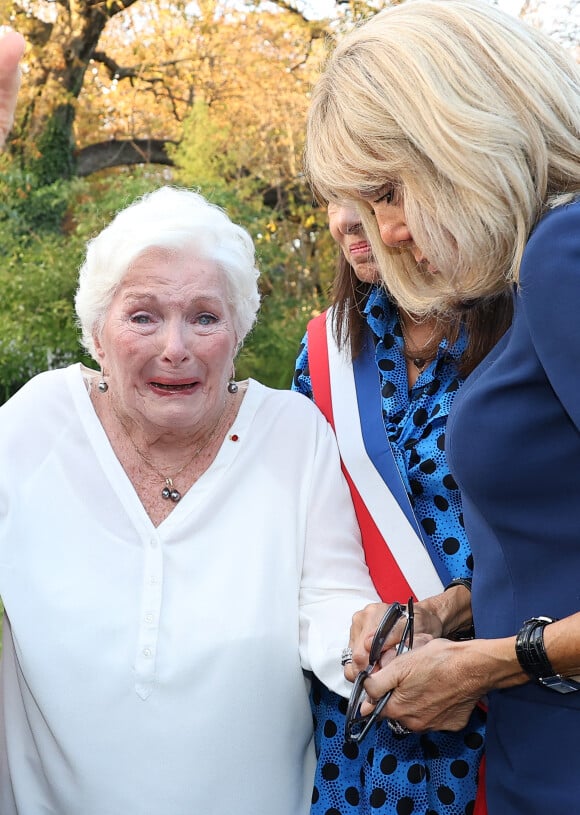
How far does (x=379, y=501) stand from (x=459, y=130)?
1011 mm

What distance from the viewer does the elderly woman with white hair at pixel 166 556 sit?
2377 mm

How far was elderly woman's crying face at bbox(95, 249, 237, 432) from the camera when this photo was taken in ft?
8.36

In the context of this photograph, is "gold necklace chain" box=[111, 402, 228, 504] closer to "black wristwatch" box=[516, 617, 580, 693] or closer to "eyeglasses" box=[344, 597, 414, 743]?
"eyeglasses" box=[344, 597, 414, 743]

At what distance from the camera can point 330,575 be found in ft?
8.30

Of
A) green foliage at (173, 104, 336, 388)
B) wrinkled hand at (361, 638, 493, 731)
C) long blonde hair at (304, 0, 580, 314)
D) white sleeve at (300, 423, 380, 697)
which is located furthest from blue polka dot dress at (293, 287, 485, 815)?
green foliage at (173, 104, 336, 388)

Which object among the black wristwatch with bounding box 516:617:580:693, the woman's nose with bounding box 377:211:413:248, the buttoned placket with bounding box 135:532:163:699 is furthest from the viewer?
the buttoned placket with bounding box 135:532:163:699

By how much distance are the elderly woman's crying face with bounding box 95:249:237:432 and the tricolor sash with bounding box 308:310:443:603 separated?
377mm

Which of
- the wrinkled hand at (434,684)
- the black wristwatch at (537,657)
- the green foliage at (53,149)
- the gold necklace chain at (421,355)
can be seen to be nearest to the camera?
the black wristwatch at (537,657)

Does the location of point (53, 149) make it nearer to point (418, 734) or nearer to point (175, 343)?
point (175, 343)

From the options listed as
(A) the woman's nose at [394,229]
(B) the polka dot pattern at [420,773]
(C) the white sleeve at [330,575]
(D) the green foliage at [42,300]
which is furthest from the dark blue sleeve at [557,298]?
(D) the green foliage at [42,300]

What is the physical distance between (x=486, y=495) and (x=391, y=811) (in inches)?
36.9

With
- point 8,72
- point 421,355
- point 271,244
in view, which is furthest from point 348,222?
point 271,244

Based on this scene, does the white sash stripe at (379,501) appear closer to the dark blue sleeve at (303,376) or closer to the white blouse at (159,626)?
the white blouse at (159,626)

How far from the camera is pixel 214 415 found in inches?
105
